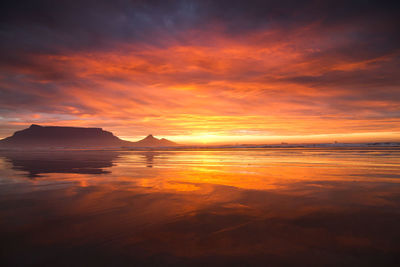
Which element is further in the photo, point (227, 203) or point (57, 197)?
point (57, 197)

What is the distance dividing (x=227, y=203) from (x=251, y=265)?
245cm

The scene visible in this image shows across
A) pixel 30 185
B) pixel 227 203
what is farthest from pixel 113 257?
pixel 30 185

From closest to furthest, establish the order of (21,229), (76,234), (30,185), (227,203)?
(76,234)
(21,229)
(227,203)
(30,185)

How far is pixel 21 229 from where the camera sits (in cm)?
350

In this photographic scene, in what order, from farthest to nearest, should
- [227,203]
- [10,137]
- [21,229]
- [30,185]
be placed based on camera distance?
[10,137], [30,185], [227,203], [21,229]

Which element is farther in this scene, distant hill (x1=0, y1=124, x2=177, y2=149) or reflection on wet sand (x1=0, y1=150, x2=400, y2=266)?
distant hill (x1=0, y1=124, x2=177, y2=149)

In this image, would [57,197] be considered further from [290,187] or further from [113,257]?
[290,187]

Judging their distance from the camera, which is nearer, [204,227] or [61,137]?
[204,227]

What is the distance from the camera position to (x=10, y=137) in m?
173

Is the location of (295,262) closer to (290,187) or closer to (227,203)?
(227,203)

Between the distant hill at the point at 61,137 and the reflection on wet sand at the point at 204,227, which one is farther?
the distant hill at the point at 61,137

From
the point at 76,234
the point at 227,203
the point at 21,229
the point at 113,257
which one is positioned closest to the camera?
the point at 113,257

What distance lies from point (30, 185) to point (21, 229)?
4.67m

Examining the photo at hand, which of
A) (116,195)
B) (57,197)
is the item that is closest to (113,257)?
(116,195)
